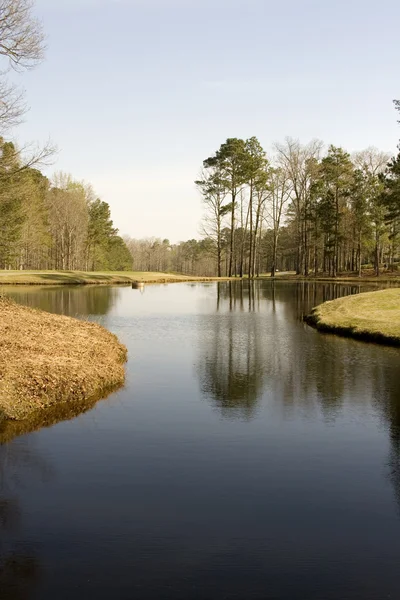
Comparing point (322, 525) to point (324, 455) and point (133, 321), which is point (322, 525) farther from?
point (133, 321)

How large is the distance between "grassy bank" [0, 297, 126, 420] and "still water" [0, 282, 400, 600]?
87 centimetres

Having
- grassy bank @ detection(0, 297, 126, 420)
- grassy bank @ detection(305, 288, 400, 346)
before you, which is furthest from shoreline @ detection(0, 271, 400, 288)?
grassy bank @ detection(0, 297, 126, 420)

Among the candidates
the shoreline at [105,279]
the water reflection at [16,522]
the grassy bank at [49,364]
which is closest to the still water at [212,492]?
the water reflection at [16,522]

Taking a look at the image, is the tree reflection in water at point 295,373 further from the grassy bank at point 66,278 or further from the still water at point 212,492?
the grassy bank at point 66,278

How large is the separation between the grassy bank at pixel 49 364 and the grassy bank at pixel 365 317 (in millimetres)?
11747

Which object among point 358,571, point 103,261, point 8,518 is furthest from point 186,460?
point 103,261

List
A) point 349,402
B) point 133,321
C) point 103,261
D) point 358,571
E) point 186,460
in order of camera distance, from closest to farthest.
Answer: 1. point 358,571
2. point 186,460
3. point 349,402
4. point 133,321
5. point 103,261

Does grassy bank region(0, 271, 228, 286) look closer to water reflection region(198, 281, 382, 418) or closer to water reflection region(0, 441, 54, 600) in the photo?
water reflection region(198, 281, 382, 418)

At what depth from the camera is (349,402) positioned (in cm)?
1384

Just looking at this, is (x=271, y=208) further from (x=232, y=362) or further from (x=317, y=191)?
(x=232, y=362)

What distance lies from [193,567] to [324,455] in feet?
14.7

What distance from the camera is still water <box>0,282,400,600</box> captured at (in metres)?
6.29

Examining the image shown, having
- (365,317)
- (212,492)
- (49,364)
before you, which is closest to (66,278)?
(365,317)

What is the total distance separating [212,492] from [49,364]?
7755 millimetres
